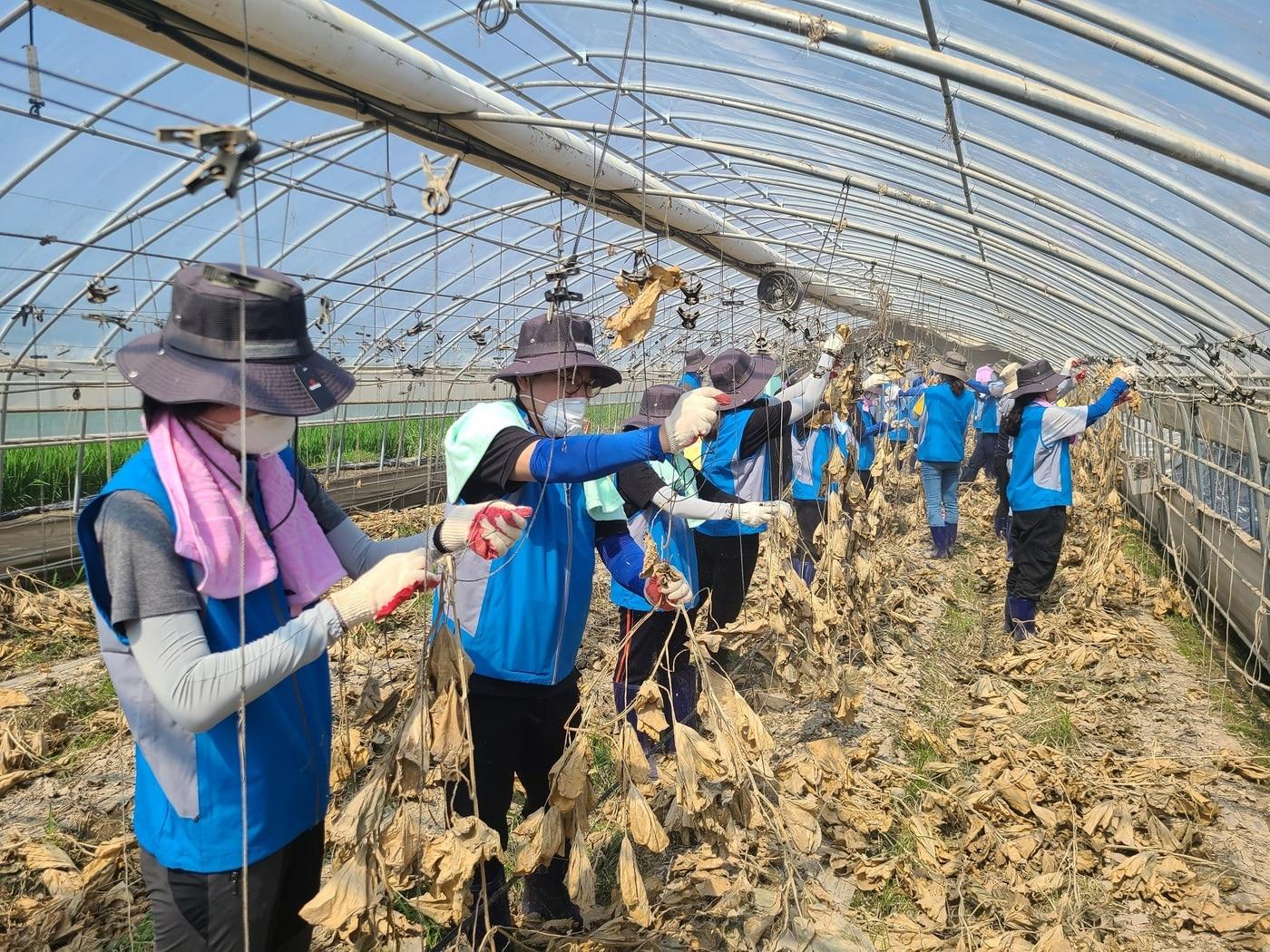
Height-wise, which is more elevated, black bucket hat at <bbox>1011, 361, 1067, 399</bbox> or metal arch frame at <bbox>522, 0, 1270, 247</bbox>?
metal arch frame at <bbox>522, 0, 1270, 247</bbox>

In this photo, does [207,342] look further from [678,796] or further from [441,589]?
[678,796]

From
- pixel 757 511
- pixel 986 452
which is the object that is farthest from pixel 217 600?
pixel 986 452

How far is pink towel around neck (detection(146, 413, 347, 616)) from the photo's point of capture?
1.36 metres

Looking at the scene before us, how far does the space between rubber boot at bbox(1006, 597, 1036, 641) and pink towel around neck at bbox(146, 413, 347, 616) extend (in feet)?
16.5

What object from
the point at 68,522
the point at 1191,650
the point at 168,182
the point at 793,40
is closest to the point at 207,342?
the point at 793,40

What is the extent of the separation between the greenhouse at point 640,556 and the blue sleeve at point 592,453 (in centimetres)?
1

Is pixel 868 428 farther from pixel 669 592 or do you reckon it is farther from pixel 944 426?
pixel 669 592

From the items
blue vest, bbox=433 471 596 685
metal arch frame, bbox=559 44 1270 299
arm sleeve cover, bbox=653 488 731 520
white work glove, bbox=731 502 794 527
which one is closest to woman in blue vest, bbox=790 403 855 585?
metal arch frame, bbox=559 44 1270 299

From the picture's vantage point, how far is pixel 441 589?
69.8 inches

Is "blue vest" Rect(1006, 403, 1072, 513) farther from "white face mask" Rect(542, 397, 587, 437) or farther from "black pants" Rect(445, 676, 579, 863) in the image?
"black pants" Rect(445, 676, 579, 863)

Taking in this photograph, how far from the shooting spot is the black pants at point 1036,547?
17.1ft

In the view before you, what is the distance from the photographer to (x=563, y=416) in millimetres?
2348

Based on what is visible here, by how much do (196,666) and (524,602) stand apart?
97cm

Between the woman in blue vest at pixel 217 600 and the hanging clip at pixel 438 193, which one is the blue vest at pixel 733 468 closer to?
the hanging clip at pixel 438 193
